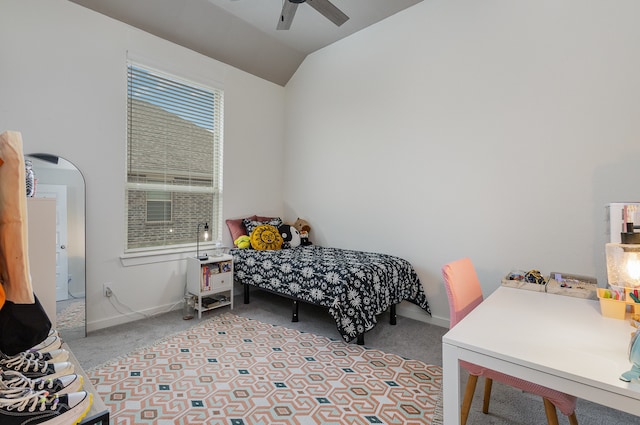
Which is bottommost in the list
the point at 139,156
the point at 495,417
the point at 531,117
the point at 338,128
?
the point at 495,417

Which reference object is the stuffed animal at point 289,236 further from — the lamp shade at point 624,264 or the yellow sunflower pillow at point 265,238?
the lamp shade at point 624,264

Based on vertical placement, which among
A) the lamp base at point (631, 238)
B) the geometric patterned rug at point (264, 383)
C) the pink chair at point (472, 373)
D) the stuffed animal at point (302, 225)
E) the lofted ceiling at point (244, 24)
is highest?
the lofted ceiling at point (244, 24)

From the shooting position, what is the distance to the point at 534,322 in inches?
51.1

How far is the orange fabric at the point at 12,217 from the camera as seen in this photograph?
60 centimetres

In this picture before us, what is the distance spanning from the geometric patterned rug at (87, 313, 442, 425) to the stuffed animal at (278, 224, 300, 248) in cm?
136

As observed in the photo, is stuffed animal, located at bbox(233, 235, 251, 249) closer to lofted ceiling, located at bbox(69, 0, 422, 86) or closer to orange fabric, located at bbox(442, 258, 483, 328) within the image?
lofted ceiling, located at bbox(69, 0, 422, 86)

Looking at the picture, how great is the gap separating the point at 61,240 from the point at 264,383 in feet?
6.81

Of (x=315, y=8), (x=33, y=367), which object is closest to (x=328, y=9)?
(x=315, y=8)

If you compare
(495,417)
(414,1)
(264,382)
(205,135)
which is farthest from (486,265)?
(205,135)

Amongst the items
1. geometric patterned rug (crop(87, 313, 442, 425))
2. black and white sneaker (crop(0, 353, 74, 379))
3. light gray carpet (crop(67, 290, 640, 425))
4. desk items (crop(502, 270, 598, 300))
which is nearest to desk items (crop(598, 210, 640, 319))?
desk items (crop(502, 270, 598, 300))

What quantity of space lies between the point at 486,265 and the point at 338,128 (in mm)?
2291

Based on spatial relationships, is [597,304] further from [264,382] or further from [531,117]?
[264,382]

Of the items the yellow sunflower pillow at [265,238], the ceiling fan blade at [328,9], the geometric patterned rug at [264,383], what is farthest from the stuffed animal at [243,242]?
the ceiling fan blade at [328,9]

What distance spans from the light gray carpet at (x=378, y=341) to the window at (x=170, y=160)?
0.82 metres
